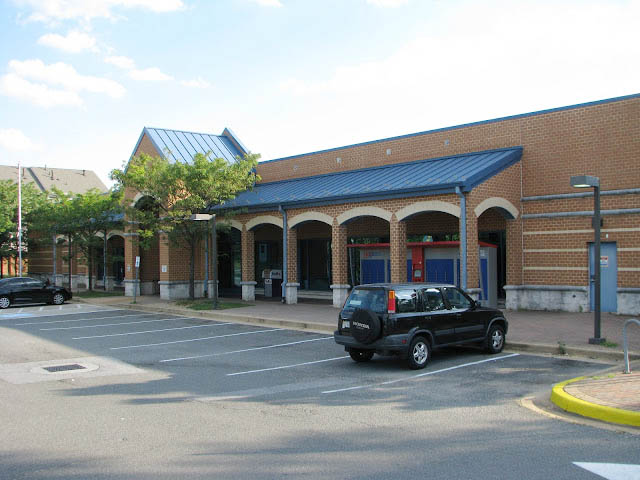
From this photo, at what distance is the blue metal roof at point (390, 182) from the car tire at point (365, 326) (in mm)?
8004

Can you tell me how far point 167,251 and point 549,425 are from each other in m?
23.6

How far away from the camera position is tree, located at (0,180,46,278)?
140 ft

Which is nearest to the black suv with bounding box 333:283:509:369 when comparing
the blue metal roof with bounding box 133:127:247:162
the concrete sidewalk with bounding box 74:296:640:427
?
the concrete sidewalk with bounding box 74:296:640:427

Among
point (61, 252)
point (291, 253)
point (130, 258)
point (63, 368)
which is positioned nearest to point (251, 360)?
point (63, 368)

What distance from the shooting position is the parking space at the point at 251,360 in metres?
9.80

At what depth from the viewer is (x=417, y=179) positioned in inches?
784

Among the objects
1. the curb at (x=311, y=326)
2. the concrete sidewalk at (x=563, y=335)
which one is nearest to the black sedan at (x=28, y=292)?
the curb at (x=311, y=326)

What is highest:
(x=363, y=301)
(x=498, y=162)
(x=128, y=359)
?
(x=498, y=162)

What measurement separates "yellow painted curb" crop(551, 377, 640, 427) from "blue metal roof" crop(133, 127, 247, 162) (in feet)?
72.6

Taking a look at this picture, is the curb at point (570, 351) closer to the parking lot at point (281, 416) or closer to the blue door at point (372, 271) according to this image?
the parking lot at point (281, 416)

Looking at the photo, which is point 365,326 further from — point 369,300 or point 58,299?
point 58,299

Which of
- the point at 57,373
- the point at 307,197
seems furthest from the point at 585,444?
the point at 307,197

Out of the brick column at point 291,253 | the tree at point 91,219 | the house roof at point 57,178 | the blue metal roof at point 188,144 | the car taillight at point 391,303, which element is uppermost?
the house roof at point 57,178

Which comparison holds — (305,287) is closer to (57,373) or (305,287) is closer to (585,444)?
(57,373)
